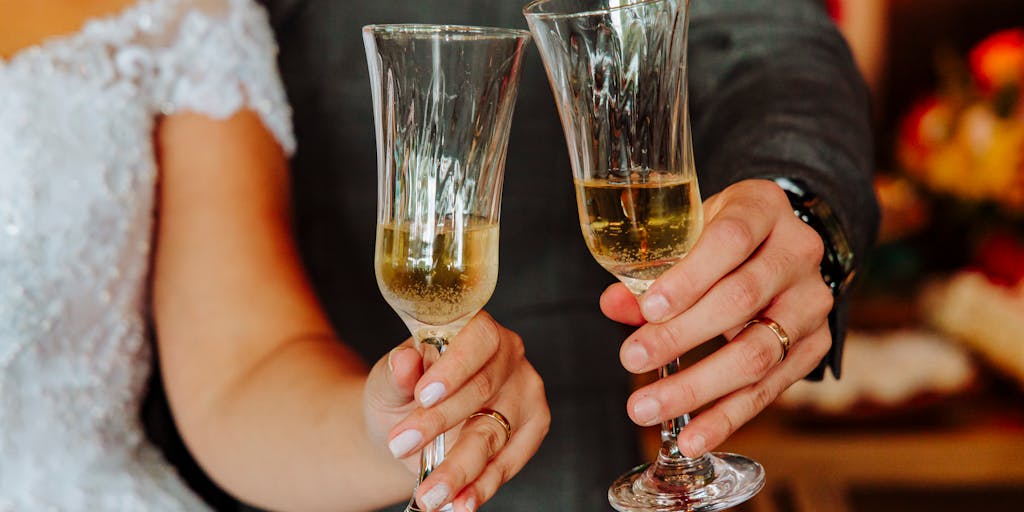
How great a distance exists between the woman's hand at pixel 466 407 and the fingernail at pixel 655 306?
12 cm

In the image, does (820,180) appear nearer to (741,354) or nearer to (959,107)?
(741,354)

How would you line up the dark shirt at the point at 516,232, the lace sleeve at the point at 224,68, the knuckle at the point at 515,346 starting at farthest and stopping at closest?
the dark shirt at the point at 516,232, the lace sleeve at the point at 224,68, the knuckle at the point at 515,346

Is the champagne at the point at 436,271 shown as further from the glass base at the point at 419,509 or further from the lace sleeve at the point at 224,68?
the lace sleeve at the point at 224,68

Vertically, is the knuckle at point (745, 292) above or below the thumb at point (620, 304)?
above

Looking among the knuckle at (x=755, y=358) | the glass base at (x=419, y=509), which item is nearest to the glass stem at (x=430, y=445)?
the glass base at (x=419, y=509)

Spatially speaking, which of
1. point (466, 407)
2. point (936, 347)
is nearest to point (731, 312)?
point (466, 407)

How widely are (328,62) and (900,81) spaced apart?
2.20 m

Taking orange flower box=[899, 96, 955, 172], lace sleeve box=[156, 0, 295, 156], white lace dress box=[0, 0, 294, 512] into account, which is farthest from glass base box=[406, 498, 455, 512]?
orange flower box=[899, 96, 955, 172]

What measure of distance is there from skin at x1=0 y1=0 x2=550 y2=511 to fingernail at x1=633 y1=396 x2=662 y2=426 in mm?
184

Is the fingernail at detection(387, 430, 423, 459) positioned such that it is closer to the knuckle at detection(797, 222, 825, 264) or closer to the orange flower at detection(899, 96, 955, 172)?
the knuckle at detection(797, 222, 825, 264)

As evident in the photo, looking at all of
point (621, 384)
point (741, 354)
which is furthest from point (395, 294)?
point (621, 384)

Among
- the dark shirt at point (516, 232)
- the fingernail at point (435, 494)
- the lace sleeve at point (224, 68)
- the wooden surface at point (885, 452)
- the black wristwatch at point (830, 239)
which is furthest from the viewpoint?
the wooden surface at point (885, 452)

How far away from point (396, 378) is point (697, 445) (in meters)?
0.25

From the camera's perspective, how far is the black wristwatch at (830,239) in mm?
1029
